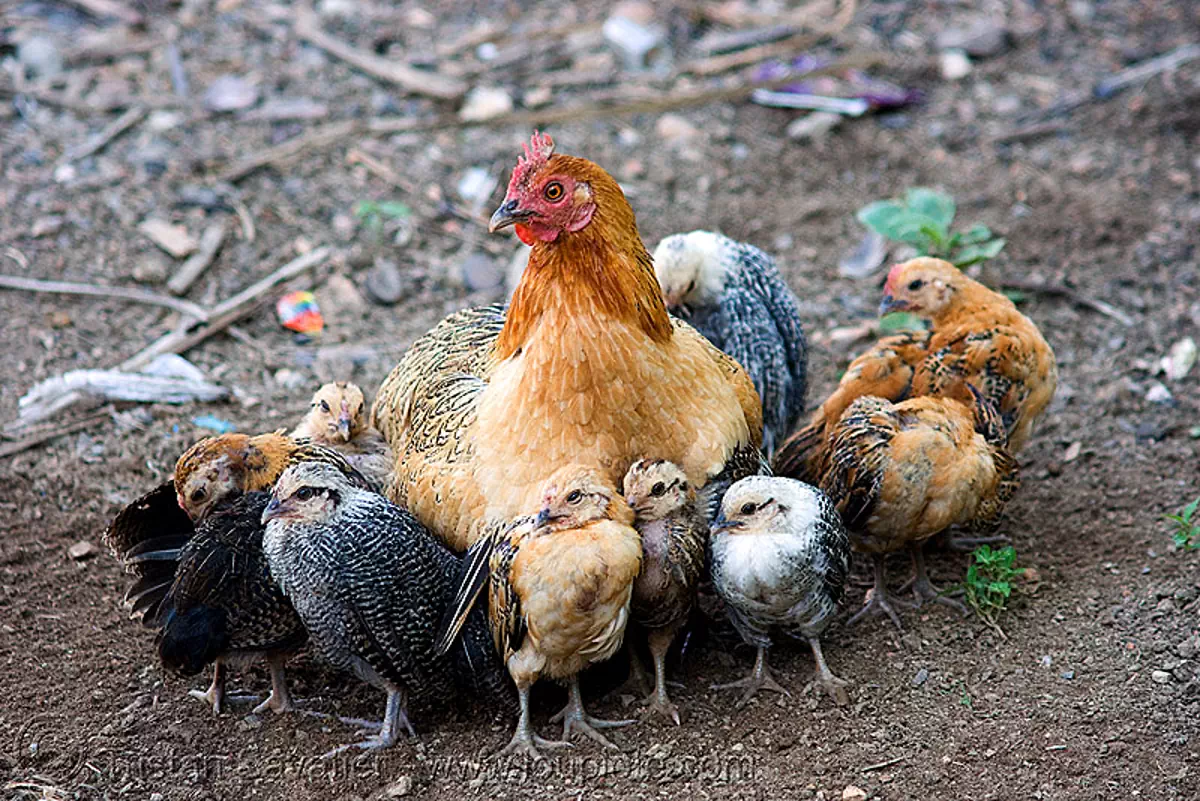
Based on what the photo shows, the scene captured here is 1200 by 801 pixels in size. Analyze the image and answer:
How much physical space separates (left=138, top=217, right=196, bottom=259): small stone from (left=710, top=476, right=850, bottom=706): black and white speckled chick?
162 inches

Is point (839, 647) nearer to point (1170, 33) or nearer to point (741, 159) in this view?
point (741, 159)

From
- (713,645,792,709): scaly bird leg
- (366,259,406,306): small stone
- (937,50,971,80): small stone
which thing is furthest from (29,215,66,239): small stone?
(937,50,971,80): small stone

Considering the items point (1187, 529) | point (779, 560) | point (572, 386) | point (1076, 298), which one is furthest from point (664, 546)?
point (1076, 298)

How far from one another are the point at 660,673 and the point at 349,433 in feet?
5.46

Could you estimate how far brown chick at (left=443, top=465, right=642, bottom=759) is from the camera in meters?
4.10

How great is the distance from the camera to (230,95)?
8359mm

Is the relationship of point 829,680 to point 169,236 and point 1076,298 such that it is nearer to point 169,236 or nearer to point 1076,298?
point 1076,298

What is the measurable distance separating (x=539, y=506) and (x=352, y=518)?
2.15 ft

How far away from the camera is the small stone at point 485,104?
827cm

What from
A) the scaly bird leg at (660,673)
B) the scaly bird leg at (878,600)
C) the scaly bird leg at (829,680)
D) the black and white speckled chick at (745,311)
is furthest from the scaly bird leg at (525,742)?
the black and white speckled chick at (745,311)

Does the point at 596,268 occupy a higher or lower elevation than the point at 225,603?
higher

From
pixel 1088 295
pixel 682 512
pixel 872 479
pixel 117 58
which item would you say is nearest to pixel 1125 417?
pixel 1088 295

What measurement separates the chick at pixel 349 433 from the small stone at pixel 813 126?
405 cm

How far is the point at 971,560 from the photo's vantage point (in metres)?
5.23
